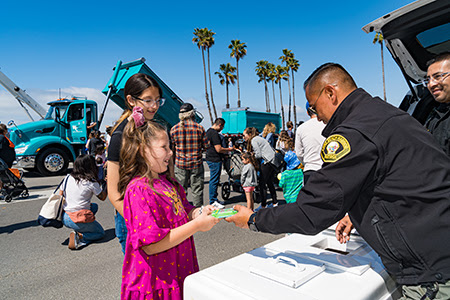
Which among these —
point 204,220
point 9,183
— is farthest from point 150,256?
point 9,183

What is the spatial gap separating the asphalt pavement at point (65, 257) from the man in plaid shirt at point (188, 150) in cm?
97

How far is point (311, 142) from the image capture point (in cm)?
424

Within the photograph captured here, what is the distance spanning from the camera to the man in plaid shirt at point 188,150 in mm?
5414

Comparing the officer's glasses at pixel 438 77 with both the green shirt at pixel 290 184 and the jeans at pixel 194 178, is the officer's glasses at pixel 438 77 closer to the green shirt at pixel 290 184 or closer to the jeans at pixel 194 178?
the green shirt at pixel 290 184

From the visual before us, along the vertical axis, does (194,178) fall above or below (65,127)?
below

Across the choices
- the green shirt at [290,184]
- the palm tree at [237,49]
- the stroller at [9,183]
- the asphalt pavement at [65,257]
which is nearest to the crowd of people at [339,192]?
the asphalt pavement at [65,257]

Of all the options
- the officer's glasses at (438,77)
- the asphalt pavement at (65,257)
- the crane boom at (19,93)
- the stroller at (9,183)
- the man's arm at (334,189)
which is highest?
the crane boom at (19,93)

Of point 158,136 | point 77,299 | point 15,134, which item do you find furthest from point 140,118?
point 15,134

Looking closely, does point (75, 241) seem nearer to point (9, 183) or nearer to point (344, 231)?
point (344, 231)

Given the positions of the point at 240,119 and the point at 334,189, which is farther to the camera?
the point at 240,119

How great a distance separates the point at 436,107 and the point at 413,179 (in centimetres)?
185

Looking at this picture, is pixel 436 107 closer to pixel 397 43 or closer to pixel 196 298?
pixel 397 43

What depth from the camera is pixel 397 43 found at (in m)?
2.68

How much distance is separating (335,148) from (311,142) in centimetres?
301
